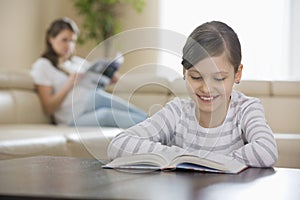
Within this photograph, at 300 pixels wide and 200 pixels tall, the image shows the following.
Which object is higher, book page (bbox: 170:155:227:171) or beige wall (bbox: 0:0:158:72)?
book page (bbox: 170:155:227:171)

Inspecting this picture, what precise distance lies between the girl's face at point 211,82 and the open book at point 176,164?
154 millimetres

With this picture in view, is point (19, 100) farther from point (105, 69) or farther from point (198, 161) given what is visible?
point (198, 161)

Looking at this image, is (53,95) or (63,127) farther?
(53,95)

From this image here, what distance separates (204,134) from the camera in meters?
1.60

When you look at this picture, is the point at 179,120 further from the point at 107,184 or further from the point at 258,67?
the point at 258,67

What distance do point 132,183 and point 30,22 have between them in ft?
12.8

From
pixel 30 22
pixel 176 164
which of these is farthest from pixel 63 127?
pixel 176 164

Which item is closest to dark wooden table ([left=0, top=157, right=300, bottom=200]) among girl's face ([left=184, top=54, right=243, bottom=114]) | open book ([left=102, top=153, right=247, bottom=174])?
open book ([left=102, top=153, right=247, bottom=174])

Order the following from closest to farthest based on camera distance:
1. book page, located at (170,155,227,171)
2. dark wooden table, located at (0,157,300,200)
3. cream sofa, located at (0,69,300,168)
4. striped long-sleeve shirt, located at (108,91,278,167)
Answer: dark wooden table, located at (0,157,300,200) < book page, located at (170,155,227,171) < striped long-sleeve shirt, located at (108,91,278,167) < cream sofa, located at (0,69,300,168)

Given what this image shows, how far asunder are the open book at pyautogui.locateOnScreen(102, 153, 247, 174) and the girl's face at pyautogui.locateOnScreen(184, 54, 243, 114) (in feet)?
0.51

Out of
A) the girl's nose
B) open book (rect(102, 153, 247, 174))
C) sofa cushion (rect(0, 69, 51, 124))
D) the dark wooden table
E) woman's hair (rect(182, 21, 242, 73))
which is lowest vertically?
sofa cushion (rect(0, 69, 51, 124))

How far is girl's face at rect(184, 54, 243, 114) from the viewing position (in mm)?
1406

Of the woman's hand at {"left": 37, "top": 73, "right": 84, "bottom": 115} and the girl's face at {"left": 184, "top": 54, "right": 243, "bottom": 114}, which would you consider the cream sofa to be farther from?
the girl's face at {"left": 184, "top": 54, "right": 243, "bottom": 114}

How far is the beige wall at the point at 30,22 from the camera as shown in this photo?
4.56 meters
